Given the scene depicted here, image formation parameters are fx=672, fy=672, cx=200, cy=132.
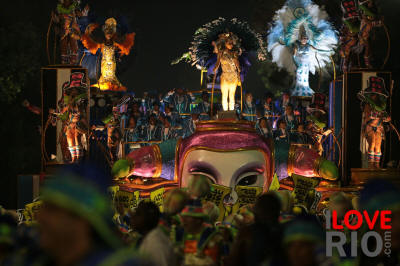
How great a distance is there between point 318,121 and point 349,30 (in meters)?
2.09

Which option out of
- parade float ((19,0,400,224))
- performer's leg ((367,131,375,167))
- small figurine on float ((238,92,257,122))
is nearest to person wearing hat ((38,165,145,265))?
parade float ((19,0,400,224))

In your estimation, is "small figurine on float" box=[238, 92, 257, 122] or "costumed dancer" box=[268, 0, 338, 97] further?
"costumed dancer" box=[268, 0, 338, 97]

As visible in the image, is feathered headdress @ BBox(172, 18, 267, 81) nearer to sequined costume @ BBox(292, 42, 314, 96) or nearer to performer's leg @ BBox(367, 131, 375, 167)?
performer's leg @ BBox(367, 131, 375, 167)

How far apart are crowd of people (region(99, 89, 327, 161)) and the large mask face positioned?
324 cm

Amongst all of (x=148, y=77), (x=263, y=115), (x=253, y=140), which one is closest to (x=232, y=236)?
(x=253, y=140)

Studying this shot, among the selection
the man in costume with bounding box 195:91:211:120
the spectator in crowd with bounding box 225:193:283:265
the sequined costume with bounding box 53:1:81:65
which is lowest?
the spectator in crowd with bounding box 225:193:283:265

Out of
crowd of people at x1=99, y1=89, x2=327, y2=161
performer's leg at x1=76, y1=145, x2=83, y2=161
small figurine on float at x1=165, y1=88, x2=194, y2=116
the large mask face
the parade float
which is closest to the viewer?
the large mask face

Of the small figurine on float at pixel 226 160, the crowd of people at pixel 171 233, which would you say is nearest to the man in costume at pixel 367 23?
the small figurine on float at pixel 226 160

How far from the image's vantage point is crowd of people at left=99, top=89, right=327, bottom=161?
15.1 metres

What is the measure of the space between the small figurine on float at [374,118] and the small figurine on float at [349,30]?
1058 millimetres

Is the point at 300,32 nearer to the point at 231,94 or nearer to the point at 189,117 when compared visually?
the point at 189,117

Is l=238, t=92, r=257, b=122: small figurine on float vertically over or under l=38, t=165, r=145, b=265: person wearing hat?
over

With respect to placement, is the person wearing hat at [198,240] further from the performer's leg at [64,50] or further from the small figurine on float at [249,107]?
the small figurine on float at [249,107]

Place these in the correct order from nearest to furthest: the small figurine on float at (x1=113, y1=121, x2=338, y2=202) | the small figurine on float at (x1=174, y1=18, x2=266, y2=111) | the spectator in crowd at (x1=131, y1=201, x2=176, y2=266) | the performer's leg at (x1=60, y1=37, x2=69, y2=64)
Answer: the spectator in crowd at (x1=131, y1=201, x2=176, y2=266)
the small figurine on float at (x1=113, y1=121, x2=338, y2=202)
the small figurine on float at (x1=174, y1=18, x2=266, y2=111)
the performer's leg at (x1=60, y1=37, x2=69, y2=64)
